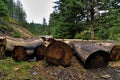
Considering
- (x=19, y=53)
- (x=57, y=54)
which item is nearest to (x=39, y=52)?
(x=19, y=53)

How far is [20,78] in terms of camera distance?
6.33 metres

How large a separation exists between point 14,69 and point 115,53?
4.28 meters

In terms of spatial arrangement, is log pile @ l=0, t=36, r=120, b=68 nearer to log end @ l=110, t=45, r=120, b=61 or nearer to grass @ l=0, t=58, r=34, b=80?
log end @ l=110, t=45, r=120, b=61

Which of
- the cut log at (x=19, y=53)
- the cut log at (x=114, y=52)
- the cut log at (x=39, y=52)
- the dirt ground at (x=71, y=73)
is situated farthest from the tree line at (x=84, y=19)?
the dirt ground at (x=71, y=73)

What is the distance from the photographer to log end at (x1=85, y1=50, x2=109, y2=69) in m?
7.52

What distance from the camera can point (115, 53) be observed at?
9.02 m

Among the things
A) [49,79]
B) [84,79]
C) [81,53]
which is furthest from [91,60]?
[49,79]

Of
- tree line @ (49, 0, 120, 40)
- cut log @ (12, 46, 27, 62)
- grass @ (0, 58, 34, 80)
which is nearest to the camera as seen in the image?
grass @ (0, 58, 34, 80)

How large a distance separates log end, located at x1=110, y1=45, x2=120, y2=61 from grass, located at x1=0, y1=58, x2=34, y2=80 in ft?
11.0

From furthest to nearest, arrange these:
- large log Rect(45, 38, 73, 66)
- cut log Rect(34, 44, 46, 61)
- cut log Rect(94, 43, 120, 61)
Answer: cut log Rect(94, 43, 120, 61)
cut log Rect(34, 44, 46, 61)
large log Rect(45, 38, 73, 66)

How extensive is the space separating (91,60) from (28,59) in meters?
2.54

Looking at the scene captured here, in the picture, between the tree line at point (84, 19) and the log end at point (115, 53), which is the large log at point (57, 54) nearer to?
the log end at point (115, 53)

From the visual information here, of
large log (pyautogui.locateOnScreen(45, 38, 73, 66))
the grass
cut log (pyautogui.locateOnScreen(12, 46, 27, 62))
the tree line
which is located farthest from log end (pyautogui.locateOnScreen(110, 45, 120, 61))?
the tree line

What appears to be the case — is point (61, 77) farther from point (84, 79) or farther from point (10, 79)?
point (10, 79)
